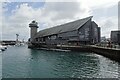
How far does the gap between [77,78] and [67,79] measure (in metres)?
1.11

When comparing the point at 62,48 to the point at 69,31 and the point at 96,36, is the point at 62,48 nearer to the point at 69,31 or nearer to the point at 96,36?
the point at 69,31

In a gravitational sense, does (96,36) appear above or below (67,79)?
above

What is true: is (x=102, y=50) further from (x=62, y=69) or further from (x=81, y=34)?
(x=62, y=69)

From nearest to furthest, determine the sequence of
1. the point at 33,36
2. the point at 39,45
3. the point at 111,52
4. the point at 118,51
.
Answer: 1. the point at 118,51
2. the point at 111,52
3. the point at 39,45
4. the point at 33,36

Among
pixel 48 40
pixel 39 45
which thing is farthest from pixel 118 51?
pixel 39 45

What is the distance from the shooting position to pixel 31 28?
113000 millimetres

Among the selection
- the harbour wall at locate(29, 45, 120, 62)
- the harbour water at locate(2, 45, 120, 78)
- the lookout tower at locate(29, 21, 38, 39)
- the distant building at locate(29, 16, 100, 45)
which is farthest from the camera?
the lookout tower at locate(29, 21, 38, 39)

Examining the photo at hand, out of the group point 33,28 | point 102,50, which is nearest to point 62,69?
point 102,50

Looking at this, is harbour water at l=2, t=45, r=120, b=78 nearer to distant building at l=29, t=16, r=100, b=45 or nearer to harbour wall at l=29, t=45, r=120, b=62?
harbour wall at l=29, t=45, r=120, b=62

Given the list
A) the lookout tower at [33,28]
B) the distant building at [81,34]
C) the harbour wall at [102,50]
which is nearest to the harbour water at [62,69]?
the harbour wall at [102,50]

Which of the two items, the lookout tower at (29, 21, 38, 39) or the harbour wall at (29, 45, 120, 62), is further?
the lookout tower at (29, 21, 38, 39)

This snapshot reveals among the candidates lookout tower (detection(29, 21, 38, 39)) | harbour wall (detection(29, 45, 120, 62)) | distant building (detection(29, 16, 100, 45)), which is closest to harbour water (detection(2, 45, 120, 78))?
harbour wall (detection(29, 45, 120, 62))

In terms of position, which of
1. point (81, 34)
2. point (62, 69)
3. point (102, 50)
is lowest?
point (62, 69)

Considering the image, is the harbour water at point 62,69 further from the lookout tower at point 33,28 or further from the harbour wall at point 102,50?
the lookout tower at point 33,28
